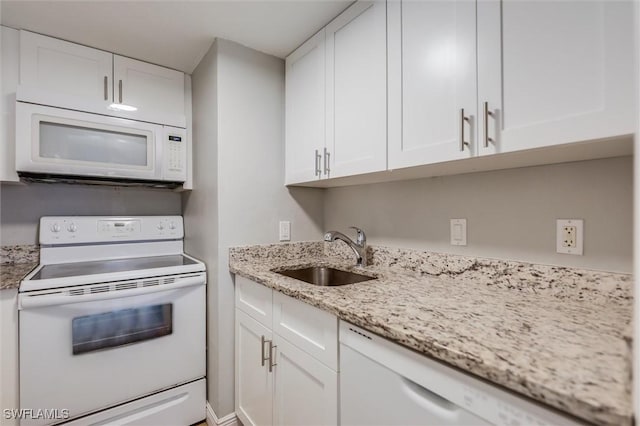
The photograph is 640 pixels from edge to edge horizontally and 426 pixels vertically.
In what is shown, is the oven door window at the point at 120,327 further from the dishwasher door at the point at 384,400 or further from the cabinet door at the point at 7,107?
the dishwasher door at the point at 384,400

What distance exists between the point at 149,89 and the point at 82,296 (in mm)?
1285

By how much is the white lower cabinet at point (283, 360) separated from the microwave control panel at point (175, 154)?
849 millimetres

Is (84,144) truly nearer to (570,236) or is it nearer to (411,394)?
(411,394)

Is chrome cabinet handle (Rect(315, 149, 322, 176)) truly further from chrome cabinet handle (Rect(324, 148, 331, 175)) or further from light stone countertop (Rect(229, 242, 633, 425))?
light stone countertop (Rect(229, 242, 633, 425))

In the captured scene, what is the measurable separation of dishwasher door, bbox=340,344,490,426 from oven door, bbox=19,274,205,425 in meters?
1.08

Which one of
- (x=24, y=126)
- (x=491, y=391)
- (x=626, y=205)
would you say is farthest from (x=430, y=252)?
(x=24, y=126)

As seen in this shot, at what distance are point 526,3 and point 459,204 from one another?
29.1 inches

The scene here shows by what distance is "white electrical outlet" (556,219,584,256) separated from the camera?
100 centimetres

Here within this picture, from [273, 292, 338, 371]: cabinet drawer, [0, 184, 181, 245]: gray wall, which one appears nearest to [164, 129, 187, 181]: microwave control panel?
[0, 184, 181, 245]: gray wall

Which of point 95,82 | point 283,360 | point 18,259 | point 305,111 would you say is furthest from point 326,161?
point 18,259

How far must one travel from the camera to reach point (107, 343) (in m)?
1.47

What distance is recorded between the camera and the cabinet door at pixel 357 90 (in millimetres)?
1255

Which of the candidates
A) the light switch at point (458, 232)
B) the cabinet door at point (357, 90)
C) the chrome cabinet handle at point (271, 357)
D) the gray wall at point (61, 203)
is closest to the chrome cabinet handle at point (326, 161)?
the cabinet door at point (357, 90)

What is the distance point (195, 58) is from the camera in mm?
1883
